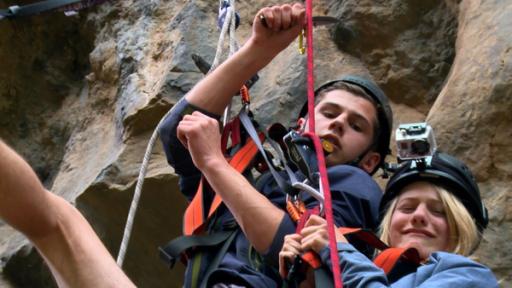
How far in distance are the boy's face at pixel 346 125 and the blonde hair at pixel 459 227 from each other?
517 mm

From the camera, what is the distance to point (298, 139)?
3.12 metres

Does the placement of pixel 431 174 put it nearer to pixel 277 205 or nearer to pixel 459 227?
pixel 459 227

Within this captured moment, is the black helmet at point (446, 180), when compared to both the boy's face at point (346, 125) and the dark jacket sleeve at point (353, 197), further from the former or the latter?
the boy's face at point (346, 125)

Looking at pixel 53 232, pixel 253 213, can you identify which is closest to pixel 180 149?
pixel 253 213

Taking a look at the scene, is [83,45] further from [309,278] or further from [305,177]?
[309,278]

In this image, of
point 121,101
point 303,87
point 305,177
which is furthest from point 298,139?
point 121,101

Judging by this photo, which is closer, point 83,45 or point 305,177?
point 305,177

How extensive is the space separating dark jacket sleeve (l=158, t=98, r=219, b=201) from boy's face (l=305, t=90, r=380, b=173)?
0.43 metres

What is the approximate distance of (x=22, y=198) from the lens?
198cm

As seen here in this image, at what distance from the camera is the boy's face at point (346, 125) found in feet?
11.2

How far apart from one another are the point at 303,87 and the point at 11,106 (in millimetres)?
2717

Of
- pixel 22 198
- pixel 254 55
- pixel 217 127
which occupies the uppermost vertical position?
pixel 22 198

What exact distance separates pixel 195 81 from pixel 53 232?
122 inches

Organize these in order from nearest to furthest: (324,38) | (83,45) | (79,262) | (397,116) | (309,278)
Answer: (79,262), (309,278), (397,116), (324,38), (83,45)
